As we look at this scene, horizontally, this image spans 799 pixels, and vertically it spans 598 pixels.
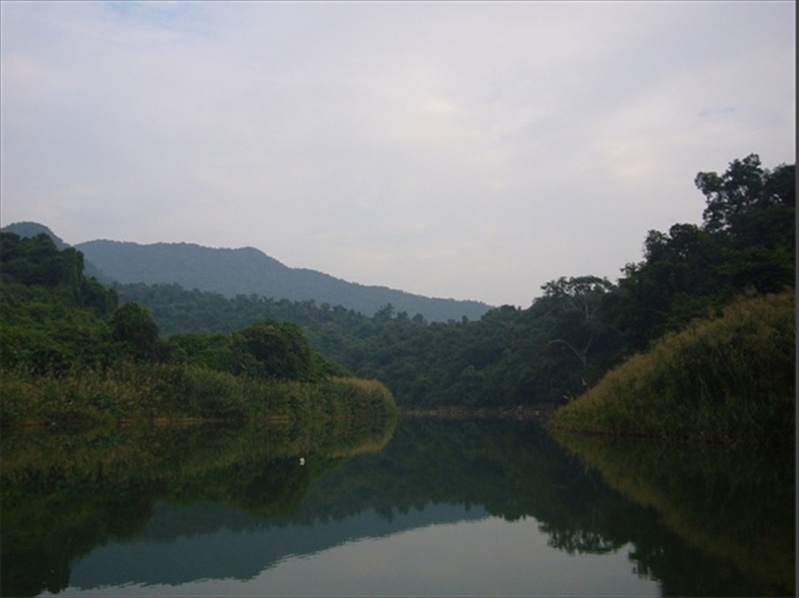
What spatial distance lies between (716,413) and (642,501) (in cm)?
696

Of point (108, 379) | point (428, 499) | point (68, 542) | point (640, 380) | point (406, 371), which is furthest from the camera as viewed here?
point (406, 371)

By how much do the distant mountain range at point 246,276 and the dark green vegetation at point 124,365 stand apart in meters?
74.6

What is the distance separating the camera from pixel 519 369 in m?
50.2

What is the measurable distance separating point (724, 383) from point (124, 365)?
756 inches

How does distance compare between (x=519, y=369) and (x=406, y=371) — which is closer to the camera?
(x=519, y=369)

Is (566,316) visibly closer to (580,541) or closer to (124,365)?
(124,365)

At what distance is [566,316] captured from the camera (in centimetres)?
4672

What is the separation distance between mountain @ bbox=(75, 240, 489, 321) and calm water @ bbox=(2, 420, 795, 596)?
336 ft

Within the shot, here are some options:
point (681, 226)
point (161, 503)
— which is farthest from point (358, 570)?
point (681, 226)

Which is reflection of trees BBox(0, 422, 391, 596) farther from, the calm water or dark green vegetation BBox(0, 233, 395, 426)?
dark green vegetation BBox(0, 233, 395, 426)

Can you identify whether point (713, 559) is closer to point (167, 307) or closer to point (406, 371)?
point (406, 371)

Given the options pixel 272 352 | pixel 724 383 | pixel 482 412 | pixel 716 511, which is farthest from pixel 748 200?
pixel 482 412

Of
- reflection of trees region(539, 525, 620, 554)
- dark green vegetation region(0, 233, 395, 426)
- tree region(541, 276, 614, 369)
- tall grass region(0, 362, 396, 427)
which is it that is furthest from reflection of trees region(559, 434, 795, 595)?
tree region(541, 276, 614, 369)

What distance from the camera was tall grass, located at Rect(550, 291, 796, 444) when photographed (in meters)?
14.3
